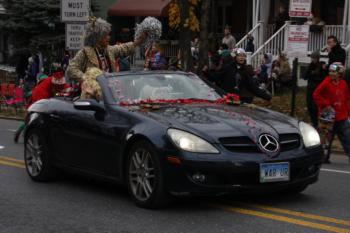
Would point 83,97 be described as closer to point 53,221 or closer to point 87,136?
point 87,136

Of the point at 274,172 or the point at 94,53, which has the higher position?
the point at 94,53

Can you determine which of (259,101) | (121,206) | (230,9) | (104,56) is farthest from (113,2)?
(121,206)

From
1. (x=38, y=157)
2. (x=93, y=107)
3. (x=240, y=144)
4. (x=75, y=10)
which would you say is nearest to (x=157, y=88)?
(x=93, y=107)

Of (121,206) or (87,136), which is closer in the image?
(121,206)

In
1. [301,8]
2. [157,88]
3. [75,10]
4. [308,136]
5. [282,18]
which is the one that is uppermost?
[301,8]

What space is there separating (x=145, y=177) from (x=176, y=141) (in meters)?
0.58

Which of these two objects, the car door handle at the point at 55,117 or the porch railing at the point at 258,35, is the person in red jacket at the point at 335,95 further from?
the porch railing at the point at 258,35

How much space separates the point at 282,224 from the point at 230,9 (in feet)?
Answer: 84.5

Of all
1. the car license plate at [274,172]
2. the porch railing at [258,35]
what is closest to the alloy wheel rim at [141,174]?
the car license plate at [274,172]

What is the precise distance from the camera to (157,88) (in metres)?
8.18

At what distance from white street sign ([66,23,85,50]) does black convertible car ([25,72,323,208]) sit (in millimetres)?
9546

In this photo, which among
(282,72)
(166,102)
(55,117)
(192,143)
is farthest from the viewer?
(282,72)

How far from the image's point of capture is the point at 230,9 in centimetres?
3173

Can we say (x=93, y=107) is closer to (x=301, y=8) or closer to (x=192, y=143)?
(x=192, y=143)
